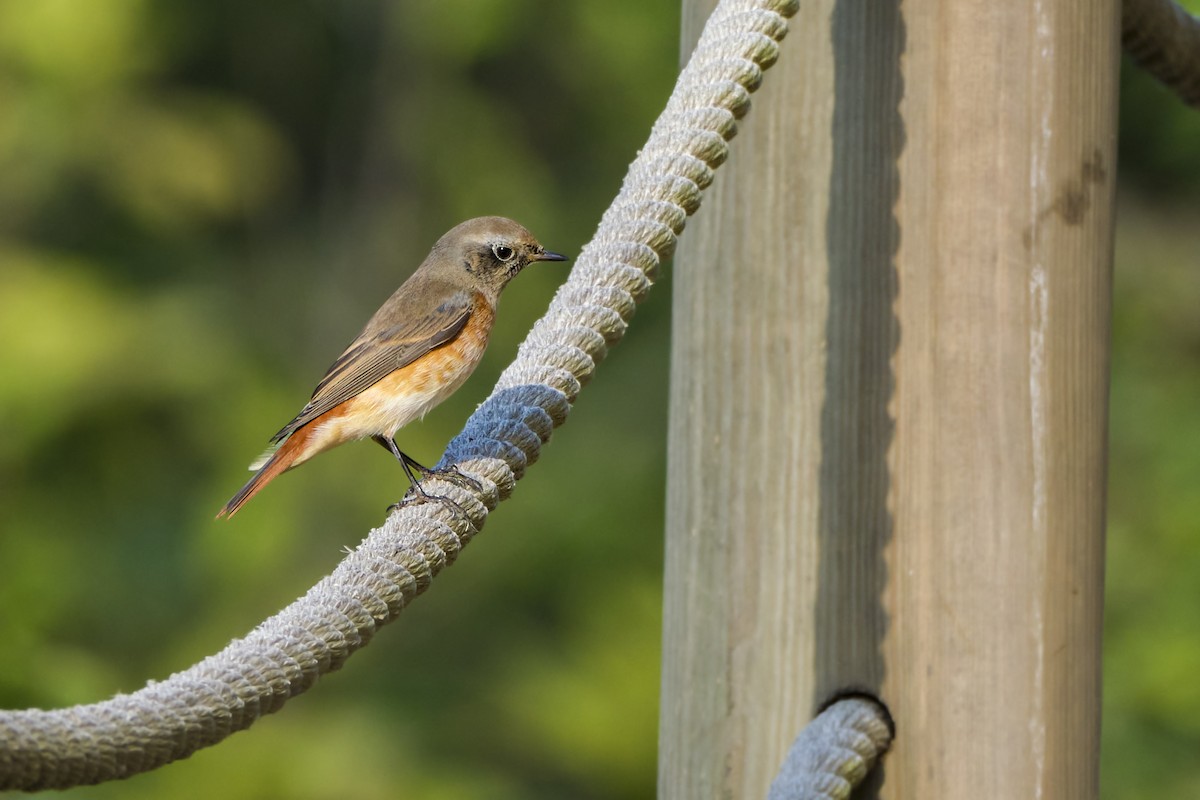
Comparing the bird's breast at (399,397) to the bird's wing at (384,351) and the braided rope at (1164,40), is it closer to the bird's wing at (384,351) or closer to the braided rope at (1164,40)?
the bird's wing at (384,351)

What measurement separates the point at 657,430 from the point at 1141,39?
433 cm

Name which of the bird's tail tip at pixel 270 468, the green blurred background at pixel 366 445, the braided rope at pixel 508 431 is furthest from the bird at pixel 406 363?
the green blurred background at pixel 366 445

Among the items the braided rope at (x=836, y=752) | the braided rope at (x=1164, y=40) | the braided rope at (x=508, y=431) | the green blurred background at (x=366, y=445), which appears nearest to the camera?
the braided rope at (x=508, y=431)

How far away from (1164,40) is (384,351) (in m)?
1.85

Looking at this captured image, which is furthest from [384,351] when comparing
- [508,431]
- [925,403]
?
[925,403]

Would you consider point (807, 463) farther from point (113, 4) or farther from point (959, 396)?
point (113, 4)

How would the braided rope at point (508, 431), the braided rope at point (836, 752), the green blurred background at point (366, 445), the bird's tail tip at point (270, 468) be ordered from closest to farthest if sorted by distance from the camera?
1. the braided rope at point (508, 431)
2. the braided rope at point (836, 752)
3. the bird's tail tip at point (270, 468)
4. the green blurred background at point (366, 445)

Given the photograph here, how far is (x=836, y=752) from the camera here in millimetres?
2023

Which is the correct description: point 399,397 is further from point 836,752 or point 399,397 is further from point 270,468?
point 836,752

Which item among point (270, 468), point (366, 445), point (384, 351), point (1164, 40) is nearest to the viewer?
point (1164, 40)

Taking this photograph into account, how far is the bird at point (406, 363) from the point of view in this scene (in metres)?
3.49

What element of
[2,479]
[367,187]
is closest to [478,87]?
[367,187]

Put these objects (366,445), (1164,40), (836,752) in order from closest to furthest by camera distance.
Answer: (836,752) < (1164,40) < (366,445)

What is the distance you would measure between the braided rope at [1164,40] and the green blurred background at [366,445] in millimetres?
2553
